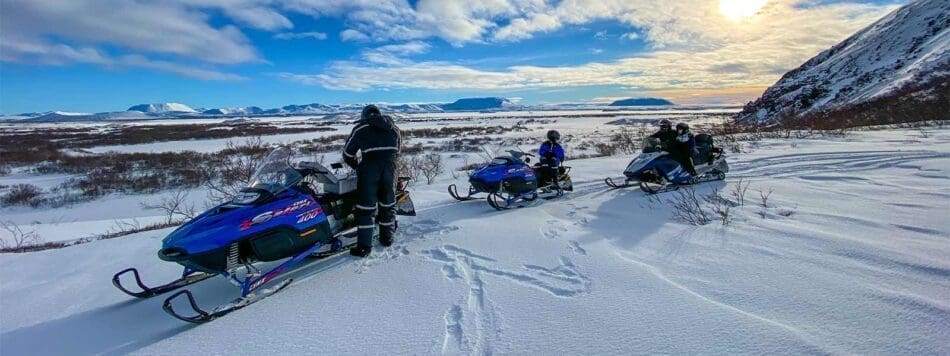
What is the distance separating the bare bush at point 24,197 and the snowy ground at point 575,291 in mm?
11389

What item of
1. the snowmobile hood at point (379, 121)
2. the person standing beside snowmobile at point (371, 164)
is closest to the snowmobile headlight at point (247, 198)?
the person standing beside snowmobile at point (371, 164)

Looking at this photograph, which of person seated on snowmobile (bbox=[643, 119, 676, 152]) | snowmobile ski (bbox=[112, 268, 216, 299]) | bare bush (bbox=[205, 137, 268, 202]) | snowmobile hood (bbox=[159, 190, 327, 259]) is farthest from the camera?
bare bush (bbox=[205, 137, 268, 202])

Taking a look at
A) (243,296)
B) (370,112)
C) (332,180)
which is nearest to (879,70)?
(370,112)

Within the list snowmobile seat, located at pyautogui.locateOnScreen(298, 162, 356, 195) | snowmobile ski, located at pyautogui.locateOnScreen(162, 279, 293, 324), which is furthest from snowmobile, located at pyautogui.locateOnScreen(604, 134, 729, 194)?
snowmobile ski, located at pyautogui.locateOnScreen(162, 279, 293, 324)

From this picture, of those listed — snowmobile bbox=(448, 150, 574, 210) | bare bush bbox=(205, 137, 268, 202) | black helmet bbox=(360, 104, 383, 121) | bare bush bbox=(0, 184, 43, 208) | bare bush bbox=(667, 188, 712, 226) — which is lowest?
bare bush bbox=(0, 184, 43, 208)

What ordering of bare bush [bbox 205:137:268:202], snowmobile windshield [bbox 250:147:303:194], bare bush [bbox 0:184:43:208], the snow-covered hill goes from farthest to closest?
1. the snow-covered hill
2. bare bush [bbox 0:184:43:208]
3. bare bush [bbox 205:137:268:202]
4. snowmobile windshield [bbox 250:147:303:194]

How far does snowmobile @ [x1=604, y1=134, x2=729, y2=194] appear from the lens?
761cm

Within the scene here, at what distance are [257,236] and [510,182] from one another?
13.1ft

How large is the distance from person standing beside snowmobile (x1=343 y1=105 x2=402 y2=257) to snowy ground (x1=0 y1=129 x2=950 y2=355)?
14.7 inches

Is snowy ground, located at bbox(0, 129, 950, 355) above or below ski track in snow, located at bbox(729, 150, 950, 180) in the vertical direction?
below

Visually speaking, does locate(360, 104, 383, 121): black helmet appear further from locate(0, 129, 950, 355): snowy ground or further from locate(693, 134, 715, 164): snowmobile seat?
locate(693, 134, 715, 164): snowmobile seat

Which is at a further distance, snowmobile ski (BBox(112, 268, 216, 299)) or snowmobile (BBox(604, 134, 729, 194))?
snowmobile (BBox(604, 134, 729, 194))

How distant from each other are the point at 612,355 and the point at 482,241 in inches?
101

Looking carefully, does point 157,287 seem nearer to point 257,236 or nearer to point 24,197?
point 257,236
